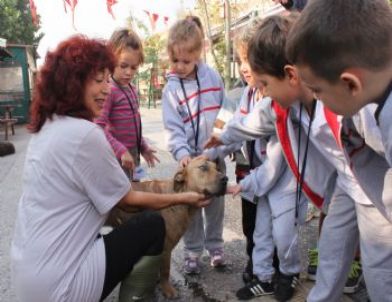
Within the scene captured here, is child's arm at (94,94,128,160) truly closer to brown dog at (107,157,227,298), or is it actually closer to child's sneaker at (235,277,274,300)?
brown dog at (107,157,227,298)

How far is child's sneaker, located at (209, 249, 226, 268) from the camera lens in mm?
3738

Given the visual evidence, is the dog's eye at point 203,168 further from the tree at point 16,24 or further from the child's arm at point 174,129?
the tree at point 16,24

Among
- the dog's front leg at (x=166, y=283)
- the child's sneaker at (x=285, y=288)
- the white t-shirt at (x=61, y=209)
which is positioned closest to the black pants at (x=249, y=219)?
the child's sneaker at (x=285, y=288)

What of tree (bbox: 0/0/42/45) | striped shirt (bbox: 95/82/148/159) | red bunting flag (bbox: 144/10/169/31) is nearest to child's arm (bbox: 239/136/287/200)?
striped shirt (bbox: 95/82/148/159)

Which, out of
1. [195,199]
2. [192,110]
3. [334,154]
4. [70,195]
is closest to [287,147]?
[334,154]

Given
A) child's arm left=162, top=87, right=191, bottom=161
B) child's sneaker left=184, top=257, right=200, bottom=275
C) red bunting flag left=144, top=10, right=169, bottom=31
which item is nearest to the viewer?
child's arm left=162, top=87, right=191, bottom=161

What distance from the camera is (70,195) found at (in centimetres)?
236

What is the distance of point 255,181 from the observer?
10.5 feet

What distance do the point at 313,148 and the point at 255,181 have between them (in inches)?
20.4

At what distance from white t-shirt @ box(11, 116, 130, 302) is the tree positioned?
104 feet

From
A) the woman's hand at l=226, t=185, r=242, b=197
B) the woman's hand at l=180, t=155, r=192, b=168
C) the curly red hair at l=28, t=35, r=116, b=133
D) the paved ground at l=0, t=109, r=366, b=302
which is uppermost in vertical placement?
the curly red hair at l=28, t=35, r=116, b=133

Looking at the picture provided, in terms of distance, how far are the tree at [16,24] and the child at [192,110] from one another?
30616mm

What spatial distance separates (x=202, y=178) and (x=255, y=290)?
0.88 m

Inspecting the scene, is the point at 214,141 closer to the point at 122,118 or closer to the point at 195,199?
the point at 195,199
